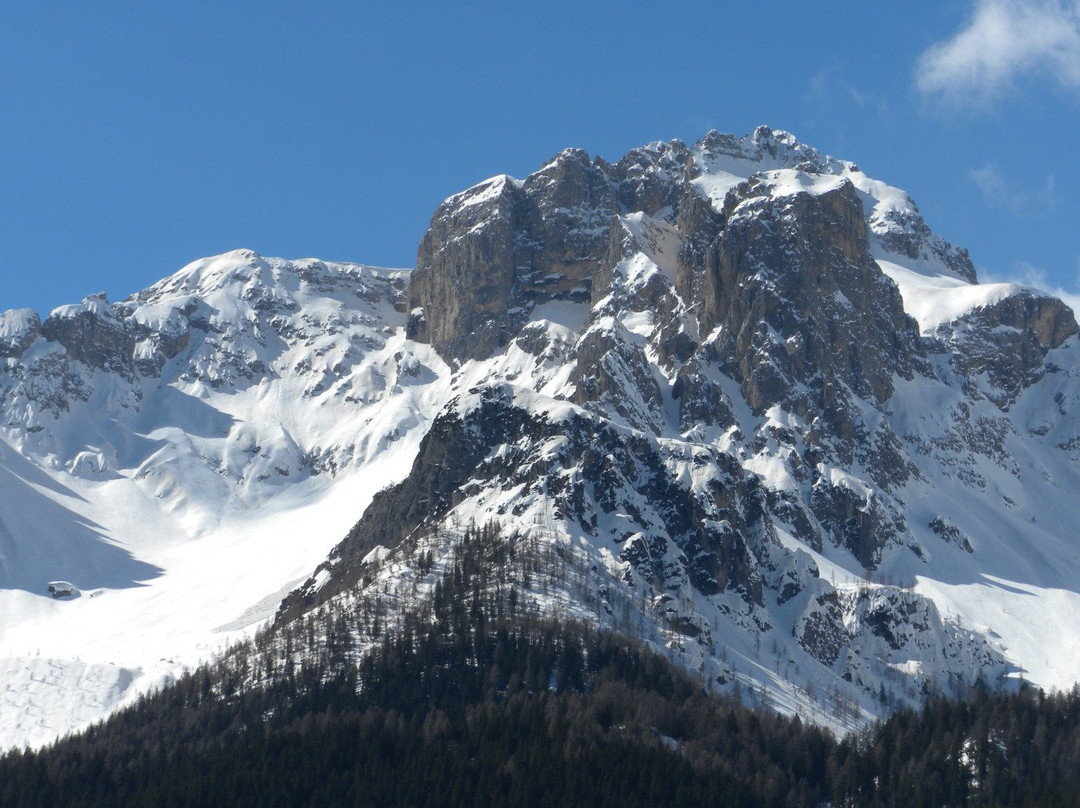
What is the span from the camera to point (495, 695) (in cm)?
19612

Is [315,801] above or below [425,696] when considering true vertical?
below

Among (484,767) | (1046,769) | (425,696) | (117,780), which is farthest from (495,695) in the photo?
(1046,769)

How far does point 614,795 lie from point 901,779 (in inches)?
1101

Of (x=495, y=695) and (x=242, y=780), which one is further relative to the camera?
(x=495, y=695)

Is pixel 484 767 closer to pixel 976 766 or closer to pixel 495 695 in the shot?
pixel 495 695

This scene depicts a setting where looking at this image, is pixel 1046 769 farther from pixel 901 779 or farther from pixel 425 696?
pixel 425 696

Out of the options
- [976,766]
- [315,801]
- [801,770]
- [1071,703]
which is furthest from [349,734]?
[1071,703]

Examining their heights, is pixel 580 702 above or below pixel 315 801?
above

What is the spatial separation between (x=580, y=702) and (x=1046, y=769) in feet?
145

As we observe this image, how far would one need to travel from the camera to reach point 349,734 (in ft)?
604

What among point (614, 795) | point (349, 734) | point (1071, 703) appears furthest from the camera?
point (1071, 703)

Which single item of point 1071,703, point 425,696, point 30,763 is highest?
point 1071,703

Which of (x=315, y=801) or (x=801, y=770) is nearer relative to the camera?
(x=315, y=801)

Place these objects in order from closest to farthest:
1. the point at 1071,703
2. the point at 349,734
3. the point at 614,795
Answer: the point at 614,795
the point at 349,734
the point at 1071,703
